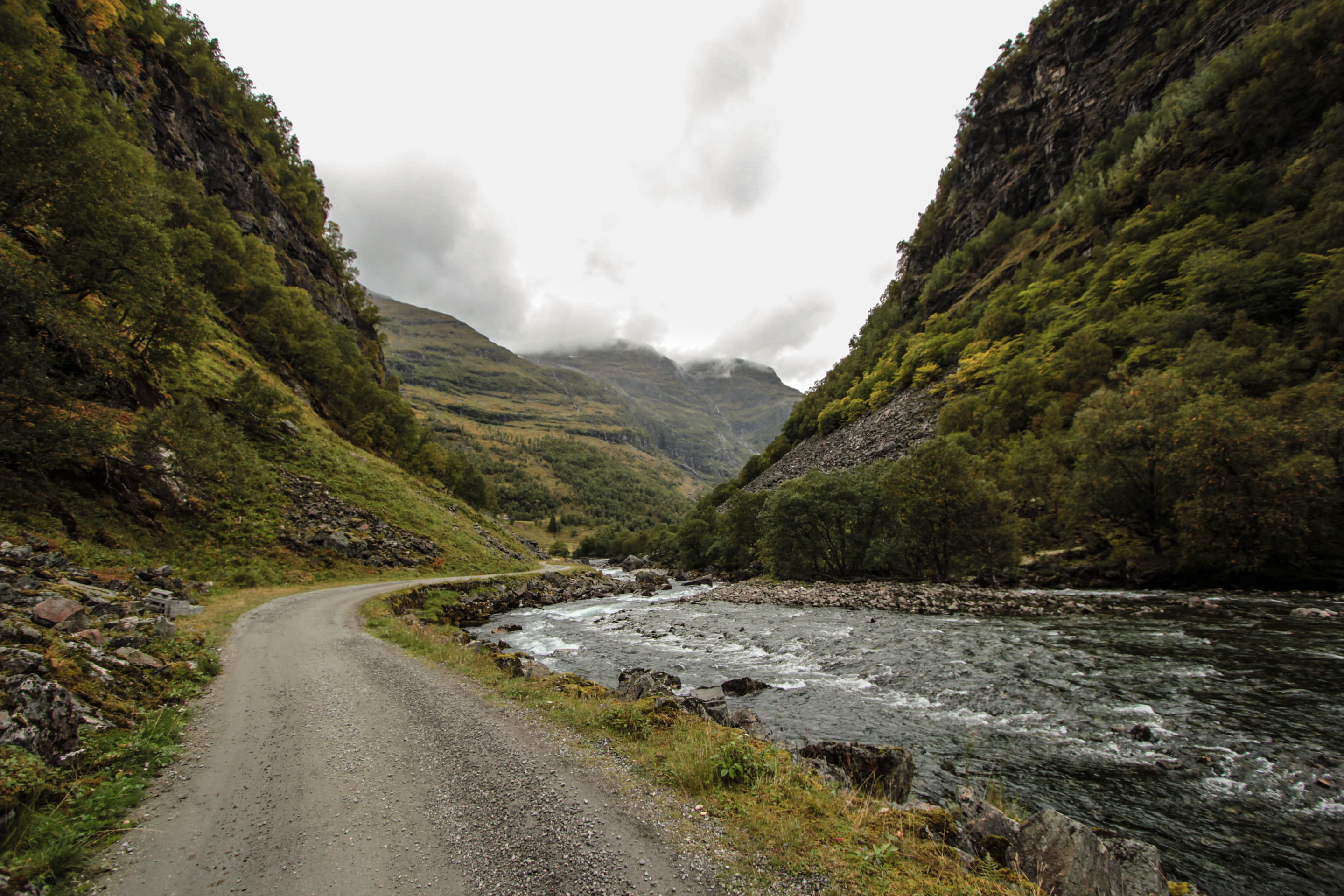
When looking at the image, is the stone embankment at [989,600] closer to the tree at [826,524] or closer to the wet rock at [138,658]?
the tree at [826,524]

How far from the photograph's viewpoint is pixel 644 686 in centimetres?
1303

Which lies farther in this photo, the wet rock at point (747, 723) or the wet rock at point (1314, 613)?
the wet rock at point (1314, 613)

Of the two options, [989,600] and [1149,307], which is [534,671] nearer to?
[989,600]

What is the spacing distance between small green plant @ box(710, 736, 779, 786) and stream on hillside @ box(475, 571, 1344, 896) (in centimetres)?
440

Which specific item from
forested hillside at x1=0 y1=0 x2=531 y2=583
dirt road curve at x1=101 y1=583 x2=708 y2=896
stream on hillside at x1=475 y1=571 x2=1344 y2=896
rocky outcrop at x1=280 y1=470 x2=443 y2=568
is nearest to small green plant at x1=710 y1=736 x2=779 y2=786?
dirt road curve at x1=101 y1=583 x2=708 y2=896

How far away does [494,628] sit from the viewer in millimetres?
28656

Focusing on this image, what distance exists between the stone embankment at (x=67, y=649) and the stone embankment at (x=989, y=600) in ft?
107

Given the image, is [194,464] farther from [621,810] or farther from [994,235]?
[994,235]

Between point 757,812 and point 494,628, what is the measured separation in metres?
26.3

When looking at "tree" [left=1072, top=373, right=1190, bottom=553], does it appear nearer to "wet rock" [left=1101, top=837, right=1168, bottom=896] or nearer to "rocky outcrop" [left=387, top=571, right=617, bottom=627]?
"wet rock" [left=1101, top=837, right=1168, bottom=896]

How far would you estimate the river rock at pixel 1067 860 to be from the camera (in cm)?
522

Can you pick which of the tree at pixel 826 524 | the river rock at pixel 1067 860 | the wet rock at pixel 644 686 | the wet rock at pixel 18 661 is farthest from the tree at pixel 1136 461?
the wet rock at pixel 18 661

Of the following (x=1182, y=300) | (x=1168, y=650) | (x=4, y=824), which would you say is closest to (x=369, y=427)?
(x=4, y=824)

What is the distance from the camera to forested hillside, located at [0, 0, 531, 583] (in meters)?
19.0
